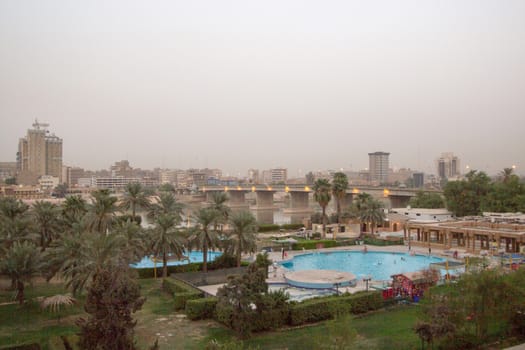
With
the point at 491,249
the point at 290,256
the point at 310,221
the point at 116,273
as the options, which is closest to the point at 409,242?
the point at 491,249

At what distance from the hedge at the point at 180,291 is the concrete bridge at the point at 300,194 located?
54.4 metres

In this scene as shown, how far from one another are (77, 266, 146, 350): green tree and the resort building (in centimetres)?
3678

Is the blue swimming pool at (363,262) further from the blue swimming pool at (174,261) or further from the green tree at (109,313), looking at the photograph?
the green tree at (109,313)

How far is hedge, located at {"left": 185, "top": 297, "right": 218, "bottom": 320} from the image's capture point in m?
21.5

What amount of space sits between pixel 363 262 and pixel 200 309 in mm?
22872

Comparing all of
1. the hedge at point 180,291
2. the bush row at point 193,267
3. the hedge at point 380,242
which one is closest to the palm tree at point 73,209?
the bush row at point 193,267

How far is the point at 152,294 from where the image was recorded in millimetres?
27359

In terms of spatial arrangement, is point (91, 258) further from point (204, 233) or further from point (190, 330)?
point (204, 233)

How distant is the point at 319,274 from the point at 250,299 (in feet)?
44.7

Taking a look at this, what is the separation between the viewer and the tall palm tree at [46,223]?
33.1 metres

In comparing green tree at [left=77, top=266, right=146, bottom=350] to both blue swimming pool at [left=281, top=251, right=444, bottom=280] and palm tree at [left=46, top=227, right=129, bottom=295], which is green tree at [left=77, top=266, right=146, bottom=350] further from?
blue swimming pool at [left=281, top=251, right=444, bottom=280]

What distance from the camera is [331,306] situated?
2141 centimetres

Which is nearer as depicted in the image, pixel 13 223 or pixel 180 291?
pixel 180 291

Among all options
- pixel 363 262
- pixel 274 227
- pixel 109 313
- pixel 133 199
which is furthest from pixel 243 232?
pixel 274 227
